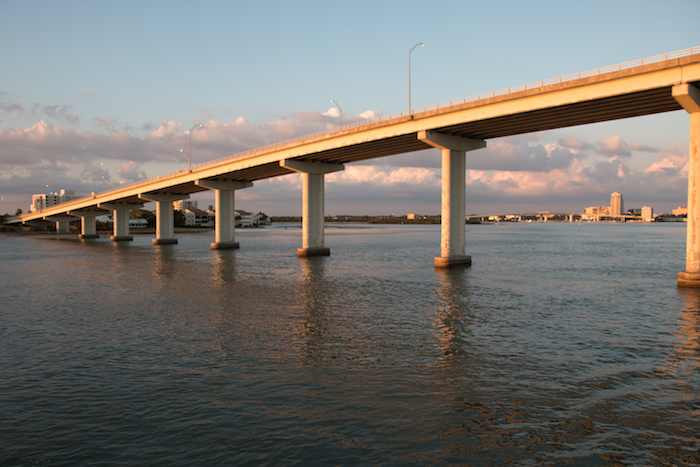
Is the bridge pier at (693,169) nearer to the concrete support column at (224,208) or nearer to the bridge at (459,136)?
the bridge at (459,136)

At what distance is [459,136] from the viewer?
4244 centimetres

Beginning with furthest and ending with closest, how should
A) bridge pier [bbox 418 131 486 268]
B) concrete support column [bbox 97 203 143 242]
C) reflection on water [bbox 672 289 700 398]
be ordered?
concrete support column [bbox 97 203 143 242] < bridge pier [bbox 418 131 486 268] < reflection on water [bbox 672 289 700 398]

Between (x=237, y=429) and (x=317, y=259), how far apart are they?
4572 cm

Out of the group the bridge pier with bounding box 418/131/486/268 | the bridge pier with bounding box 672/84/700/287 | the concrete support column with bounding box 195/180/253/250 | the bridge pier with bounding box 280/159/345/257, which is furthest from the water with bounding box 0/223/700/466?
the concrete support column with bounding box 195/180/253/250

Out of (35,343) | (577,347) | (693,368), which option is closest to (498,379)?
(577,347)

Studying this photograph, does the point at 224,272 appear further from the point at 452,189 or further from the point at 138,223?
the point at 138,223

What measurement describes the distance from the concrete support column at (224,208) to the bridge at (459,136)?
0.52 feet

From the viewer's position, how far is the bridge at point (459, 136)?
27594 millimetres

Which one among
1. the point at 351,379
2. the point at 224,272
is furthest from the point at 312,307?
the point at 224,272

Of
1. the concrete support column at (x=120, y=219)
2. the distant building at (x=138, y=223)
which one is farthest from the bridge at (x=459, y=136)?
the distant building at (x=138, y=223)

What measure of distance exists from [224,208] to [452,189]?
44.0 meters

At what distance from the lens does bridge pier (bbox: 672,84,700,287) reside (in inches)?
1048

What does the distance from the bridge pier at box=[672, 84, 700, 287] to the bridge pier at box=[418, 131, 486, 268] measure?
56.0ft

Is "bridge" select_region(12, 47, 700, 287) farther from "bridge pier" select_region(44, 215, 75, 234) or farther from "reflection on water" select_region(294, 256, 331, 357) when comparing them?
"bridge pier" select_region(44, 215, 75, 234)
